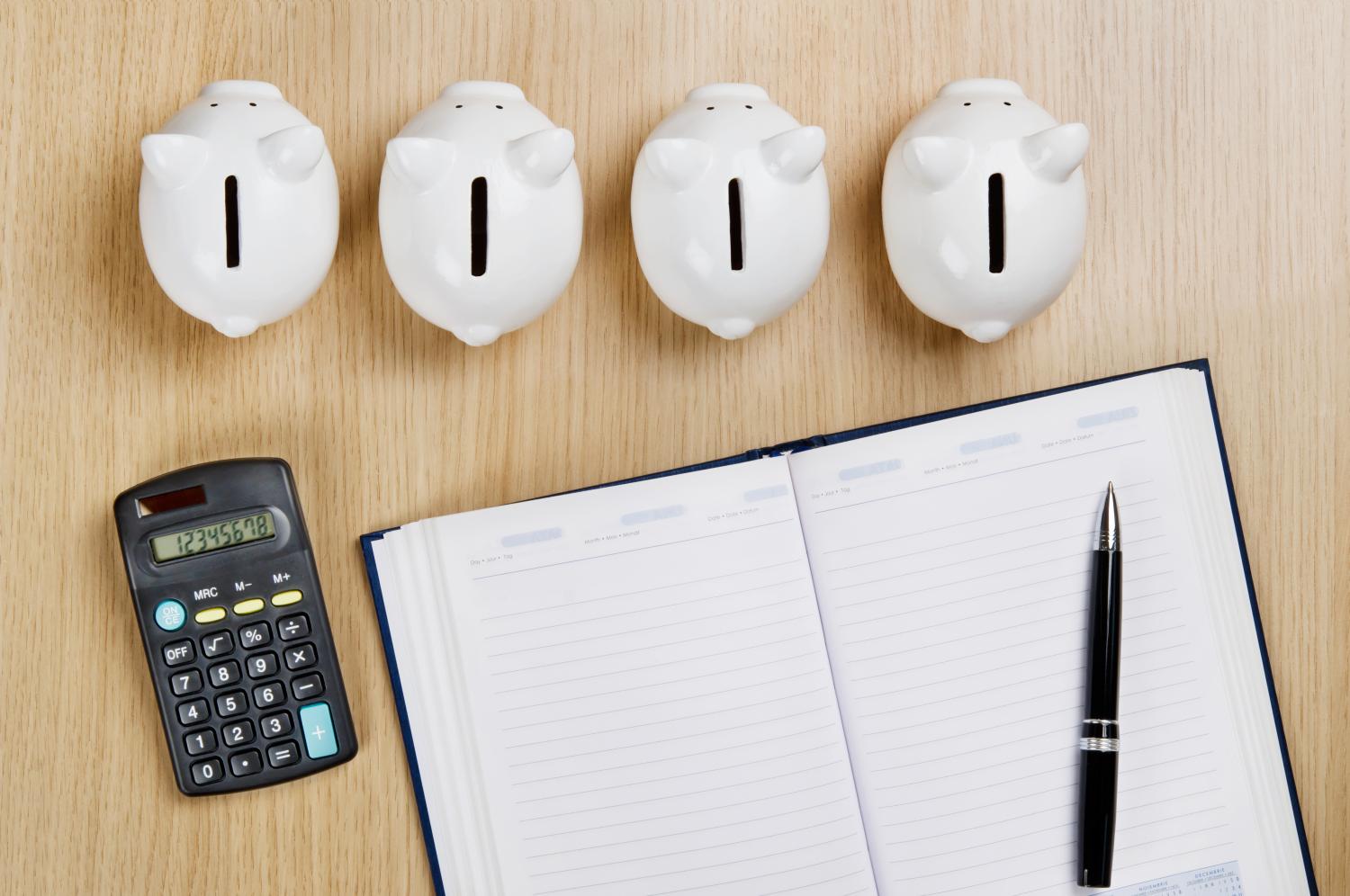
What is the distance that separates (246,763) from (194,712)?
0.11ft

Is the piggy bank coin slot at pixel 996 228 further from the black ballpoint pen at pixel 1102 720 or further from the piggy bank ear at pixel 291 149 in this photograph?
the piggy bank ear at pixel 291 149

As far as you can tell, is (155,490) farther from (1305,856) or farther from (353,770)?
(1305,856)

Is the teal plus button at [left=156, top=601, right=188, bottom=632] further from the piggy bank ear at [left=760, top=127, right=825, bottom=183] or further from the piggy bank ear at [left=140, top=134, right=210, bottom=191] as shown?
the piggy bank ear at [left=760, top=127, right=825, bottom=183]

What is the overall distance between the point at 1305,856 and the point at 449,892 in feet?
1.41

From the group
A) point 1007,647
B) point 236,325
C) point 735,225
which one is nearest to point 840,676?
point 1007,647

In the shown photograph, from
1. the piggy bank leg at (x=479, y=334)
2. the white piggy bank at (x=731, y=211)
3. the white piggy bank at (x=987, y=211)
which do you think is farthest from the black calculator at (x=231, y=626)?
the white piggy bank at (x=987, y=211)

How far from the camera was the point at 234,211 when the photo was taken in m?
0.43

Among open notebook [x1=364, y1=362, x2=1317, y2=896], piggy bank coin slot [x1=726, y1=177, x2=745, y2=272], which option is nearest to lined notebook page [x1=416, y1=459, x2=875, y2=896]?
open notebook [x1=364, y1=362, x2=1317, y2=896]

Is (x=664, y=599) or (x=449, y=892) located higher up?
(x=664, y=599)

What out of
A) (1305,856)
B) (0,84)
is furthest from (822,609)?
(0,84)

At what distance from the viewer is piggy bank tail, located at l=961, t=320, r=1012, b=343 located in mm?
455

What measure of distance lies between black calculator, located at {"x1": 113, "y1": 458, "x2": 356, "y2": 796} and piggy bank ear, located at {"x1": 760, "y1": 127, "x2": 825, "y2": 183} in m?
0.28

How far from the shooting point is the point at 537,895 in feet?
1.55

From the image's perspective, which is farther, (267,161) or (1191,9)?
(1191,9)
